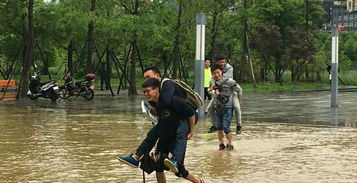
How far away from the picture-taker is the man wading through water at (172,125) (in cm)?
650

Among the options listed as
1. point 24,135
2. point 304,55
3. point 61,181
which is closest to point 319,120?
point 24,135

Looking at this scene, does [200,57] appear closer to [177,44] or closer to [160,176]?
[160,176]

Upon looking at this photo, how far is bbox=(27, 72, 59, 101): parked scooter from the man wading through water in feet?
55.9

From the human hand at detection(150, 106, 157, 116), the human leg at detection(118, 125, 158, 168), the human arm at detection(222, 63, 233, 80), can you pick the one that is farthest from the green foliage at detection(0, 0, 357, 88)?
the human leg at detection(118, 125, 158, 168)

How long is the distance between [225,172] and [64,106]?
13.3m

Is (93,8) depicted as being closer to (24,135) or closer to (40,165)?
(24,135)

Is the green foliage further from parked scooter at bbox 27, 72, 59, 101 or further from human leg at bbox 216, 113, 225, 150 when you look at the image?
human leg at bbox 216, 113, 225, 150

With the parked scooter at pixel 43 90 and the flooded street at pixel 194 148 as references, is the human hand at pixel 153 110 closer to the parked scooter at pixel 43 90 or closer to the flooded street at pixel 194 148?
the flooded street at pixel 194 148

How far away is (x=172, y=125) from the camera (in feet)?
21.8

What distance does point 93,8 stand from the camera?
2747cm

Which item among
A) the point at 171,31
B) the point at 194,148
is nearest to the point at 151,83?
the point at 194,148

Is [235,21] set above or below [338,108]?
above

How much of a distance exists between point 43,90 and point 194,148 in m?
13.7

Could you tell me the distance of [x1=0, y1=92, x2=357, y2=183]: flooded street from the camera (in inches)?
318
